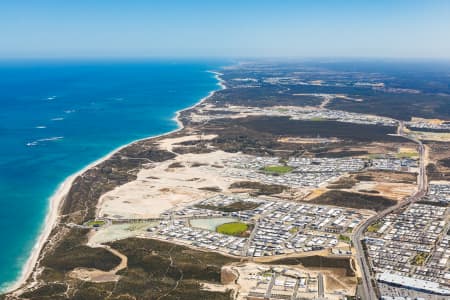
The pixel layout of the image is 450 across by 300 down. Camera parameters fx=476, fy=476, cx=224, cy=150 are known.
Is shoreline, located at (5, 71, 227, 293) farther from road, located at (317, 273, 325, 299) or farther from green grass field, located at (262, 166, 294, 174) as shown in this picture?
green grass field, located at (262, 166, 294, 174)

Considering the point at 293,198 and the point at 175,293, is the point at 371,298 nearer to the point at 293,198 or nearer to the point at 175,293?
the point at 175,293

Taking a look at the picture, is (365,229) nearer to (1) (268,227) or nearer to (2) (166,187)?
(1) (268,227)

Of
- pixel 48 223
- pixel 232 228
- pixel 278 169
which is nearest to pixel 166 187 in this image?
pixel 48 223

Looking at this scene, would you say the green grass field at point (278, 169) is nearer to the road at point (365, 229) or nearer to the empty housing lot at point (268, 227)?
the empty housing lot at point (268, 227)

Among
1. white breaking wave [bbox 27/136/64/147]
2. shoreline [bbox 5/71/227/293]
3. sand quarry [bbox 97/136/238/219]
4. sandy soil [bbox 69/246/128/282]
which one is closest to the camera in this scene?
sandy soil [bbox 69/246/128/282]

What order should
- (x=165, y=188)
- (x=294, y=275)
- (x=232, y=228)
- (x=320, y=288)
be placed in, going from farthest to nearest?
1. (x=165, y=188)
2. (x=232, y=228)
3. (x=294, y=275)
4. (x=320, y=288)

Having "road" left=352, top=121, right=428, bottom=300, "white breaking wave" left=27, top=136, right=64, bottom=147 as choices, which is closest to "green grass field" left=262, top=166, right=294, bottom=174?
"road" left=352, top=121, right=428, bottom=300

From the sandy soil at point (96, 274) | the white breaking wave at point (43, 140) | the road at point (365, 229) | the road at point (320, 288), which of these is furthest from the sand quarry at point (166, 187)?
the white breaking wave at point (43, 140)

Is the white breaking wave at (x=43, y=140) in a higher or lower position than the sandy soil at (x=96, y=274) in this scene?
higher
